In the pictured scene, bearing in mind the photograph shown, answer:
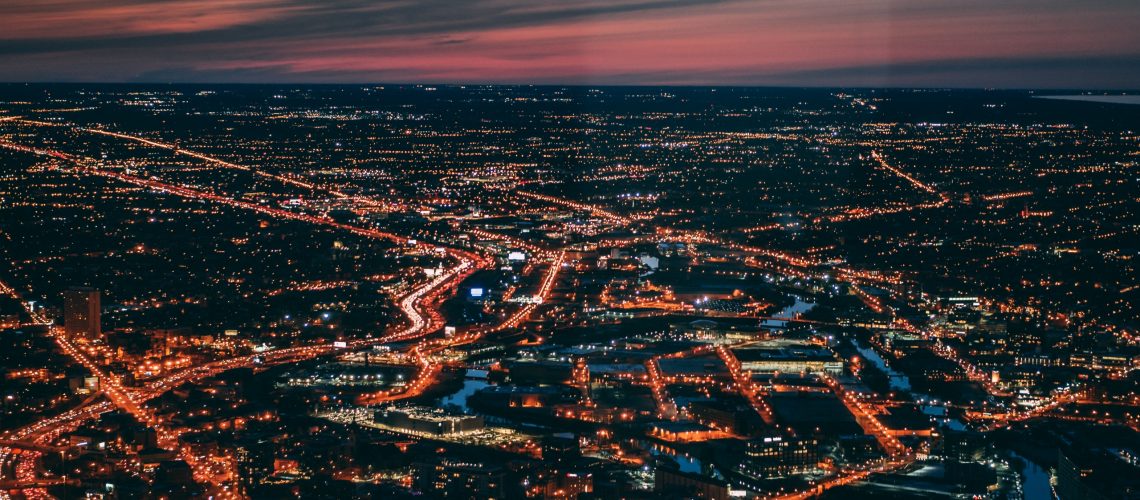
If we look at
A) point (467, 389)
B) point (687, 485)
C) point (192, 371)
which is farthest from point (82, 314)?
point (687, 485)

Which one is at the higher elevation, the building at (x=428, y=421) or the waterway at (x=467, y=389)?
the building at (x=428, y=421)

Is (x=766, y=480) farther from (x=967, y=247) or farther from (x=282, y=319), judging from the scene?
(x=967, y=247)

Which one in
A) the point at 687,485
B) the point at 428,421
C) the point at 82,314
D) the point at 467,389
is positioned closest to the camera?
the point at 687,485

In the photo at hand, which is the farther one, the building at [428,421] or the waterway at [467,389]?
the waterway at [467,389]

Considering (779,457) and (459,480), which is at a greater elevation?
(459,480)

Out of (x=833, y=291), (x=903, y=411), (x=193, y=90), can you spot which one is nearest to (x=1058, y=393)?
(x=903, y=411)

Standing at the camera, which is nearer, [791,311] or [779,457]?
[779,457]

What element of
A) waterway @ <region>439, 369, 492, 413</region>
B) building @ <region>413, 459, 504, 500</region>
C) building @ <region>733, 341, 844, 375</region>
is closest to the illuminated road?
waterway @ <region>439, 369, 492, 413</region>

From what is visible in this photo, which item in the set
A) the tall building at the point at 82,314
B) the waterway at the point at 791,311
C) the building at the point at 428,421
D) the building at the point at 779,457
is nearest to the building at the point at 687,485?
the building at the point at 779,457

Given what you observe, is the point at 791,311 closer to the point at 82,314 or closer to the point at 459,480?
the point at 82,314

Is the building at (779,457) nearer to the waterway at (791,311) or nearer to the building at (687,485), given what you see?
the building at (687,485)

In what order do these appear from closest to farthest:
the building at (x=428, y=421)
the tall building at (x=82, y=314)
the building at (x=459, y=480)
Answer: the building at (x=459, y=480) → the building at (x=428, y=421) → the tall building at (x=82, y=314)
